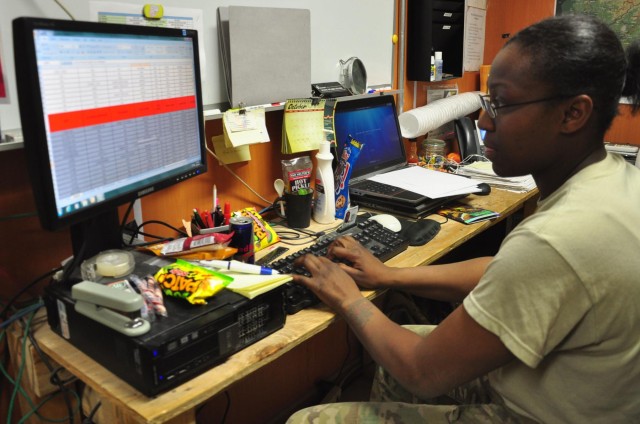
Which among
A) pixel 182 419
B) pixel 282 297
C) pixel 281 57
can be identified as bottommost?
pixel 182 419

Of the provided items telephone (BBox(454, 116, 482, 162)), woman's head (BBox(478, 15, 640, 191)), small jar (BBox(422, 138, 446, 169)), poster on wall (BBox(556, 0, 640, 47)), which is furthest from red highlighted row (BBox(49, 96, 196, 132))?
poster on wall (BBox(556, 0, 640, 47))

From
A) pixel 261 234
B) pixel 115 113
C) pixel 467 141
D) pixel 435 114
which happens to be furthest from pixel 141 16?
pixel 467 141

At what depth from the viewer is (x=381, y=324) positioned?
3.33 ft

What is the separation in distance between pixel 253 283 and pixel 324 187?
65 cm

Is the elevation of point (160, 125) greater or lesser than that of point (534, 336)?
greater

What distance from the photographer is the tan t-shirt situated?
78cm

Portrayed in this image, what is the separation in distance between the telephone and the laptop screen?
392 millimetres

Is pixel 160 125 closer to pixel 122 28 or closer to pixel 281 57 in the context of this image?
pixel 122 28

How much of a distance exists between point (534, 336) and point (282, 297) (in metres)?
0.44

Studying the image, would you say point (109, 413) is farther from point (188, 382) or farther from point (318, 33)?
point (318, 33)

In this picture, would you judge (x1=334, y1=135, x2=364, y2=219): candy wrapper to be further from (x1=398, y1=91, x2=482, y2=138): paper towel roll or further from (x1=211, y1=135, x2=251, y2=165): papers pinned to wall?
(x1=398, y1=91, x2=482, y2=138): paper towel roll

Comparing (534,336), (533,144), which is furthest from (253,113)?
(534,336)

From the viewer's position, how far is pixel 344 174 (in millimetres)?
1613

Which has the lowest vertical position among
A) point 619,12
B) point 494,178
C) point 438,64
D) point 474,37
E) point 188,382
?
point 188,382
